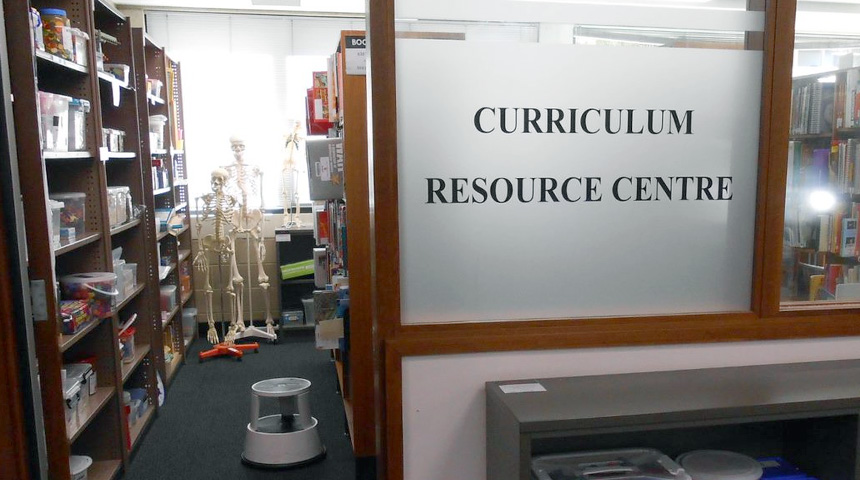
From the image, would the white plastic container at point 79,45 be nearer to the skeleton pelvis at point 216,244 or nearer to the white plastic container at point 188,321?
the skeleton pelvis at point 216,244

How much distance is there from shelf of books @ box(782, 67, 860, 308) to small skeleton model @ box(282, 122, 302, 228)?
363cm

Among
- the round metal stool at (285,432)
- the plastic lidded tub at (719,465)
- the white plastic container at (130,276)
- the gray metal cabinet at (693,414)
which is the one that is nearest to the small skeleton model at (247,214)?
the white plastic container at (130,276)

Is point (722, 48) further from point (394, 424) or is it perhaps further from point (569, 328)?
point (394, 424)

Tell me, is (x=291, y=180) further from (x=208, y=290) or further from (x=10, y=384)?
(x=10, y=384)

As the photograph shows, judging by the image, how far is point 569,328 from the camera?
5.50ft

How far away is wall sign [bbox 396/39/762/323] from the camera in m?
1.61

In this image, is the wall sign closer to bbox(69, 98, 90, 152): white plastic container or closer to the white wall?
Answer: the white wall

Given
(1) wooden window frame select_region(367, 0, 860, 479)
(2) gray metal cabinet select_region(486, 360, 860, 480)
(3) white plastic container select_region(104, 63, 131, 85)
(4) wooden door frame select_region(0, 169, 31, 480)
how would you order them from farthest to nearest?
(3) white plastic container select_region(104, 63, 131, 85) → (4) wooden door frame select_region(0, 169, 31, 480) → (1) wooden window frame select_region(367, 0, 860, 479) → (2) gray metal cabinet select_region(486, 360, 860, 480)

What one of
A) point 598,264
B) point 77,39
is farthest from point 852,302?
point 77,39

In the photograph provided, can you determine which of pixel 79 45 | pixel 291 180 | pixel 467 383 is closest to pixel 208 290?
pixel 291 180

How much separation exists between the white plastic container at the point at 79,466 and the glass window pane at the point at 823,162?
253 centimetres

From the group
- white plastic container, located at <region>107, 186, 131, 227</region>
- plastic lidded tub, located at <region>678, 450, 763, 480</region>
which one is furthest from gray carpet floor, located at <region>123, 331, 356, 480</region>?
plastic lidded tub, located at <region>678, 450, 763, 480</region>

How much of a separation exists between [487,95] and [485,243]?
358mm

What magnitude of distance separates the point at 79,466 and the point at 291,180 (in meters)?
3.21
